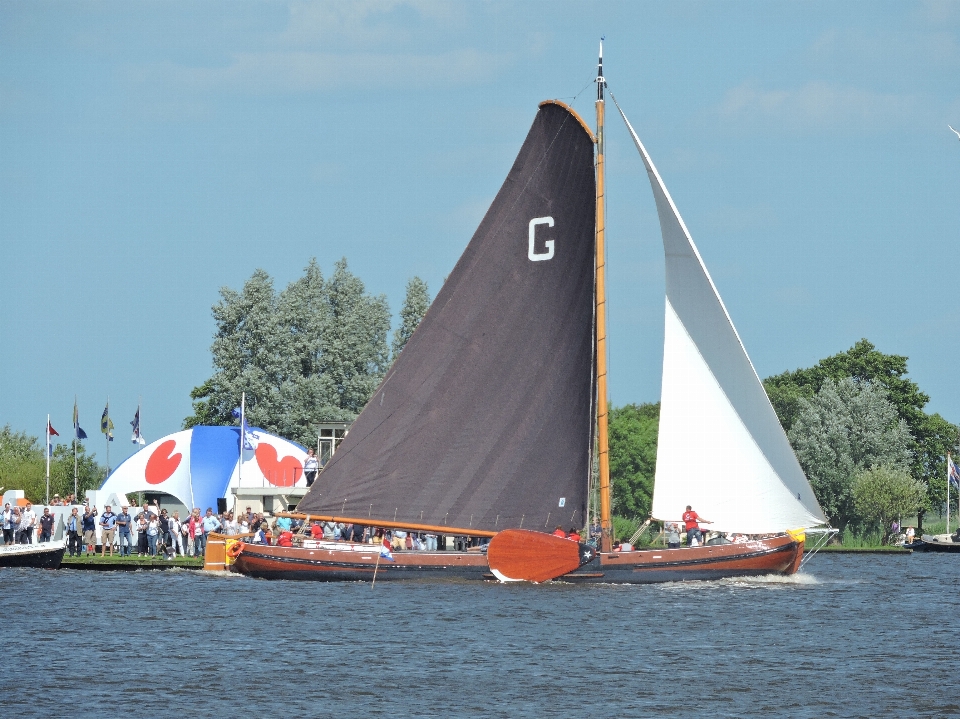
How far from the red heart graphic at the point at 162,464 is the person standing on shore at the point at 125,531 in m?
17.7

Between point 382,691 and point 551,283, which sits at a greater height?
point 551,283

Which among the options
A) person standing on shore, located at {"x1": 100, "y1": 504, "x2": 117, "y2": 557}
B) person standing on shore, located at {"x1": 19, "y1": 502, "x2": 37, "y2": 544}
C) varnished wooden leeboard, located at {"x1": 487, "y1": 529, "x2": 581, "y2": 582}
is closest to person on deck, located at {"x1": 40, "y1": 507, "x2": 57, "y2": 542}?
person standing on shore, located at {"x1": 19, "y1": 502, "x2": 37, "y2": 544}

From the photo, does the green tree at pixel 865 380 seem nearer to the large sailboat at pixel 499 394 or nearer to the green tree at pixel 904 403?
the green tree at pixel 904 403

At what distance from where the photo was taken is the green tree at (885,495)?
91312 mm

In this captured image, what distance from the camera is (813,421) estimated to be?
3848 inches

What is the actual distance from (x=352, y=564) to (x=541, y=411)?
750 cm

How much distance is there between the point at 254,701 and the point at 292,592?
1870 centimetres

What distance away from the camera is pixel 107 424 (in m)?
80.0

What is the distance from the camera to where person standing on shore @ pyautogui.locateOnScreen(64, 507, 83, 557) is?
58688 millimetres

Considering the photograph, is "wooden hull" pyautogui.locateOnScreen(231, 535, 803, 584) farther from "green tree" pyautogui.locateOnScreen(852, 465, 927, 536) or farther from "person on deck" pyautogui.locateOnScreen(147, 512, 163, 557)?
"green tree" pyautogui.locateOnScreen(852, 465, 927, 536)

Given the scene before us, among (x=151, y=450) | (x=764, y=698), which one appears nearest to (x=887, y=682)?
(x=764, y=698)

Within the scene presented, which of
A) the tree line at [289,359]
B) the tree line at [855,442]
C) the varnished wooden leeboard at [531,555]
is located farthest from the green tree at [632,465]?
the varnished wooden leeboard at [531,555]

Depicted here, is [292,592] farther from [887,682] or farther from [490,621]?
[887,682]

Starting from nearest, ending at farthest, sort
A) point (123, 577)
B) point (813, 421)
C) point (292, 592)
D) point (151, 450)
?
1. point (292, 592)
2. point (123, 577)
3. point (151, 450)
4. point (813, 421)
